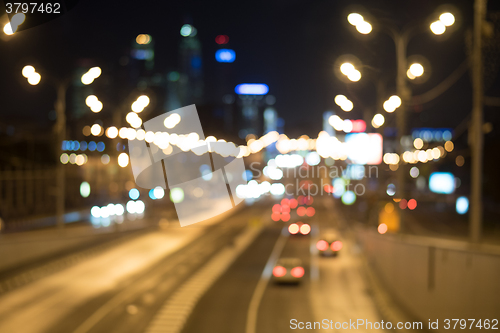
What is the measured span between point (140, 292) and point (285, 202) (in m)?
37.1

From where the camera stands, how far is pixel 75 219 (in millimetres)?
43344

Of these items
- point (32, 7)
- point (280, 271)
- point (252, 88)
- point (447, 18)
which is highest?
point (252, 88)

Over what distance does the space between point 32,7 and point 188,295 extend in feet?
38.7

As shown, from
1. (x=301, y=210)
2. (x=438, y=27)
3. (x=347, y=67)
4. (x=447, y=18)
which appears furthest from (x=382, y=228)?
(x=301, y=210)

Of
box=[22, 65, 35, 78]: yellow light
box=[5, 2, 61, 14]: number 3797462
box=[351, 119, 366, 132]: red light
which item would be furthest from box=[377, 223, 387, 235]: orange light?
box=[5, 2, 61, 14]: number 3797462

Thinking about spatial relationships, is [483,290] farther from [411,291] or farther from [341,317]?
[341,317]

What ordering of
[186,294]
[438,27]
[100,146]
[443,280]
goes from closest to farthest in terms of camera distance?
[443,280], [438,27], [186,294], [100,146]

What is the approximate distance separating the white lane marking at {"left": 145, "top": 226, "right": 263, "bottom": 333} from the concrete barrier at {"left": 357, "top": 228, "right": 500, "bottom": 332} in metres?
6.52

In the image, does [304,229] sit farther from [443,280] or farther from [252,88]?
[252,88]

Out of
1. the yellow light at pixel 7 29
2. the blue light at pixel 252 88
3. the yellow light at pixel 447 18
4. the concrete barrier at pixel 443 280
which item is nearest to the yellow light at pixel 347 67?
the yellow light at pixel 447 18

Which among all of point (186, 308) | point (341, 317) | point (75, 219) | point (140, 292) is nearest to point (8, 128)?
point (75, 219)

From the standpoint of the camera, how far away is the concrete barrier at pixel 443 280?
943cm

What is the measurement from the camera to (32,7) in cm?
1057

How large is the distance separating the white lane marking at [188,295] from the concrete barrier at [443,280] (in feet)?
21.4
